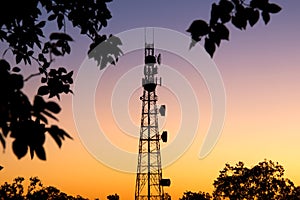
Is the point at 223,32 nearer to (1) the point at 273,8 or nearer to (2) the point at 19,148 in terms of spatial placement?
(1) the point at 273,8

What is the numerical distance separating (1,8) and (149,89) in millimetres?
56508

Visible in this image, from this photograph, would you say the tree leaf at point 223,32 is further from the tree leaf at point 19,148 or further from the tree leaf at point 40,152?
the tree leaf at point 19,148

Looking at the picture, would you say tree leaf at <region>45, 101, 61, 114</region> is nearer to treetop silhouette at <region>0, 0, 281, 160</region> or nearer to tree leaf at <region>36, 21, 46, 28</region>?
treetop silhouette at <region>0, 0, 281, 160</region>

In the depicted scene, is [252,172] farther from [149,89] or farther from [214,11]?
[214,11]

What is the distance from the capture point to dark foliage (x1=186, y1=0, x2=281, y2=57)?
512cm

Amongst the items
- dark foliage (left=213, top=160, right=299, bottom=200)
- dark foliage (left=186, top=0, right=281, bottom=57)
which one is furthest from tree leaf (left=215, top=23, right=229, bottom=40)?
dark foliage (left=213, top=160, right=299, bottom=200)

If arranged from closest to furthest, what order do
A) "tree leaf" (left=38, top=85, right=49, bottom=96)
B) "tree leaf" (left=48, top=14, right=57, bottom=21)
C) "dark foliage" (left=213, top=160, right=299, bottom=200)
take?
"tree leaf" (left=38, top=85, right=49, bottom=96), "tree leaf" (left=48, top=14, right=57, bottom=21), "dark foliage" (left=213, top=160, right=299, bottom=200)

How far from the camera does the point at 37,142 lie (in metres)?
4.51

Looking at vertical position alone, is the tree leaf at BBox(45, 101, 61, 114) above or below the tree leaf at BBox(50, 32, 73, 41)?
below

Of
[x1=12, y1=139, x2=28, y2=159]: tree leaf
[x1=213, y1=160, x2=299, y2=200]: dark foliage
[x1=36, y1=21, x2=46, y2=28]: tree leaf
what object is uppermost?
[x1=213, y1=160, x2=299, y2=200]: dark foliage

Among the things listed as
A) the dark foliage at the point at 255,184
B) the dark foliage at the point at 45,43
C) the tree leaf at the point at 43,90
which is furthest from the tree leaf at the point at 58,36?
the dark foliage at the point at 255,184

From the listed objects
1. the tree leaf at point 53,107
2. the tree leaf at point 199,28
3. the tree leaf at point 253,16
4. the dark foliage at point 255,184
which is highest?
the dark foliage at point 255,184

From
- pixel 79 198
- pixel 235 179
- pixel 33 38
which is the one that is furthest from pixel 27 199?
pixel 33 38

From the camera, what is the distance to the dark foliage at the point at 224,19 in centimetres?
512
